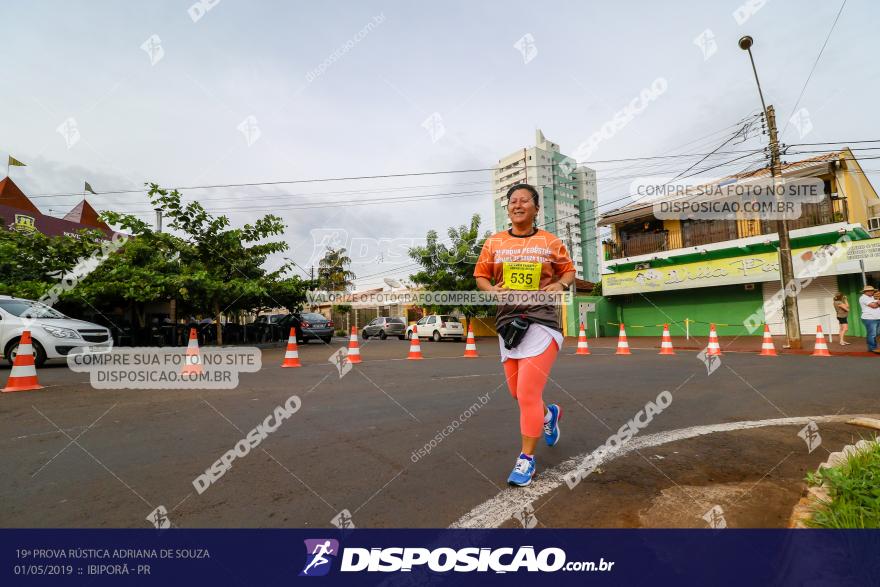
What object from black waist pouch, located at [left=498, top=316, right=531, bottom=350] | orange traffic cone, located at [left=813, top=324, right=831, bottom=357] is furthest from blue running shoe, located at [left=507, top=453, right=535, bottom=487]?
orange traffic cone, located at [left=813, top=324, right=831, bottom=357]

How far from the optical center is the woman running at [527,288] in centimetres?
266

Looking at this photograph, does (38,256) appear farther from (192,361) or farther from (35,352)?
(192,361)

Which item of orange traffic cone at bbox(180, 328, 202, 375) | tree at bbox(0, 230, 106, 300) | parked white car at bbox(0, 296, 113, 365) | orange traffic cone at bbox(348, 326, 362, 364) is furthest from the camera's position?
tree at bbox(0, 230, 106, 300)

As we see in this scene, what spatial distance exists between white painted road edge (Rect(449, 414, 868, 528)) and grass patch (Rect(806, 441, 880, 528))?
1158mm

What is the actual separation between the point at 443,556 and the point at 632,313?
2475 cm

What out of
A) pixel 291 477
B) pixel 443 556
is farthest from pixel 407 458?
pixel 443 556

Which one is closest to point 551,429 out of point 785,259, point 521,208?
point 521,208

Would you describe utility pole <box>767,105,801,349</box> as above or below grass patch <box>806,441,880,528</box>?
above

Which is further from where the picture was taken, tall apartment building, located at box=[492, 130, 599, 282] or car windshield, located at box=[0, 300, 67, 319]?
tall apartment building, located at box=[492, 130, 599, 282]

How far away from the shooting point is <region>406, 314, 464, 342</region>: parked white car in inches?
906

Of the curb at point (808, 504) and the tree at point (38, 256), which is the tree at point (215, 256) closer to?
the tree at point (38, 256)

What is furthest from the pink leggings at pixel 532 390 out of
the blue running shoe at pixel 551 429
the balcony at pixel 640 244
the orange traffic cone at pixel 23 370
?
the balcony at pixel 640 244

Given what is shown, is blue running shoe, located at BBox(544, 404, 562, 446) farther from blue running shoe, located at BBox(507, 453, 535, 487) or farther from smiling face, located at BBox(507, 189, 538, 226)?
smiling face, located at BBox(507, 189, 538, 226)

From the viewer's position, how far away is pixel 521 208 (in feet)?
9.48
